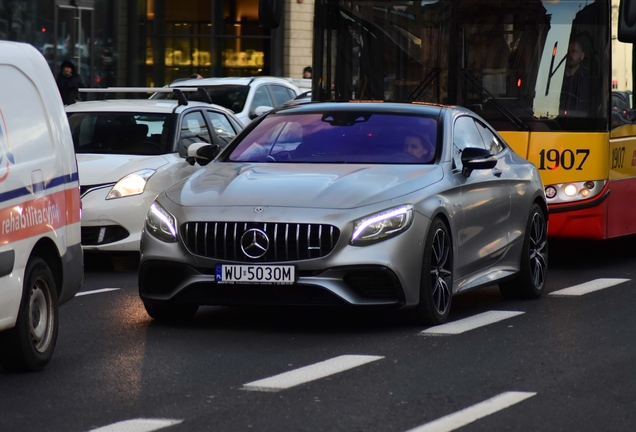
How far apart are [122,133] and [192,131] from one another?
75 centimetres

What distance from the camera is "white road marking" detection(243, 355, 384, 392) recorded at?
6703mm

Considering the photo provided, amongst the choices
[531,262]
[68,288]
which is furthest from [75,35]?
[68,288]

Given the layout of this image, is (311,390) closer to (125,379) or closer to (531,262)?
(125,379)

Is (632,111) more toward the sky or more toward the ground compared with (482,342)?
more toward the sky

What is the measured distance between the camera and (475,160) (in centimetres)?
931

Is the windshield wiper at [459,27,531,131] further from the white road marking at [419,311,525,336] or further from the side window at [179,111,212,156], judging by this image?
the white road marking at [419,311,525,336]

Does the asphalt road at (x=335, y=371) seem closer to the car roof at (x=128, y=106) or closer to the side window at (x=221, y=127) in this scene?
the car roof at (x=128, y=106)

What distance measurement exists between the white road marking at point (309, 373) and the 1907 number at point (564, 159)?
18.0ft

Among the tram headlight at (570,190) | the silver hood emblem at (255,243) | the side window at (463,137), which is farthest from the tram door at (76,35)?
the silver hood emblem at (255,243)

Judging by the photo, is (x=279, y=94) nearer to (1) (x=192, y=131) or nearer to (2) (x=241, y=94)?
(2) (x=241, y=94)

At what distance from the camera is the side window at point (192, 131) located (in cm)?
1319

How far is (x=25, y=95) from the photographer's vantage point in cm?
727

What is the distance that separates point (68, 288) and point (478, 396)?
2.45 meters

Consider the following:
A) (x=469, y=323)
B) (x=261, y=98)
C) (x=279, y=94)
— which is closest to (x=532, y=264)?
(x=469, y=323)
